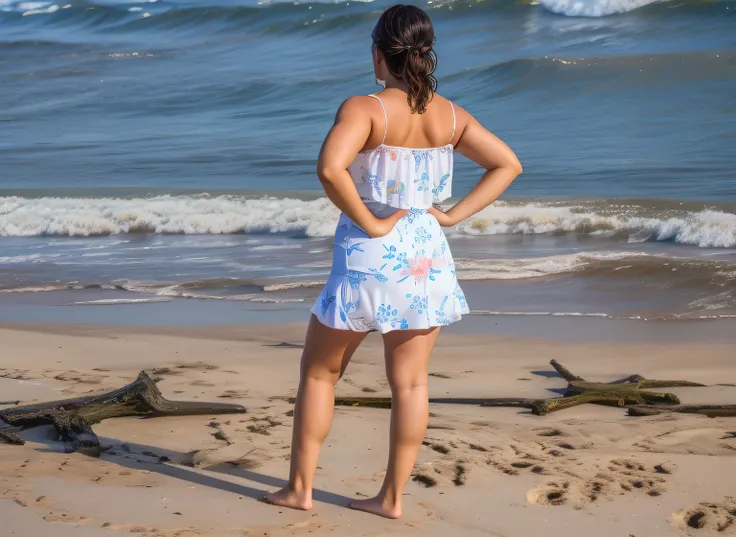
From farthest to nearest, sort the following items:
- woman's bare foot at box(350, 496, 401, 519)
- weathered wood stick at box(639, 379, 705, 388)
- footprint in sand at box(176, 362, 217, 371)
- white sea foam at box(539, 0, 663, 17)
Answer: white sea foam at box(539, 0, 663, 17) → footprint in sand at box(176, 362, 217, 371) → weathered wood stick at box(639, 379, 705, 388) → woman's bare foot at box(350, 496, 401, 519)

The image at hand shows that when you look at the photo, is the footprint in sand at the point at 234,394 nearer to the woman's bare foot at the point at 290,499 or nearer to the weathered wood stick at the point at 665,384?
the woman's bare foot at the point at 290,499

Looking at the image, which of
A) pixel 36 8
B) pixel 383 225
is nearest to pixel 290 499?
pixel 383 225

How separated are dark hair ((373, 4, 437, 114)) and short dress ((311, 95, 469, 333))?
0.19 m

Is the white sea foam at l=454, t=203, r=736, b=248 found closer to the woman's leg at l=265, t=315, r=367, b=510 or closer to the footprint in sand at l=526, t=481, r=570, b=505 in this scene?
the footprint in sand at l=526, t=481, r=570, b=505

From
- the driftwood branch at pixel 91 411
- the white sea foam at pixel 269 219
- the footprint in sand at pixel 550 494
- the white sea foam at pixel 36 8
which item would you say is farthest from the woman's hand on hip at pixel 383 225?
the white sea foam at pixel 36 8

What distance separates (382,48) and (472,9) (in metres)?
27.5

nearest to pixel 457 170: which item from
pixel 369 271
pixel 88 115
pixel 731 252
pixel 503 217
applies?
pixel 503 217

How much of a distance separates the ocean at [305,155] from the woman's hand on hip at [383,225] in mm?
3896

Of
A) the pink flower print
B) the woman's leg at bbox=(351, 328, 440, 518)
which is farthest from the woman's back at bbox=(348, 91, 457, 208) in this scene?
the woman's leg at bbox=(351, 328, 440, 518)

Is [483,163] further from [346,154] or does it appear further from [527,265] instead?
[527,265]

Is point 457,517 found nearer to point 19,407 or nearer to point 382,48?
point 382,48

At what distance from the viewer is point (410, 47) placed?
10.2 ft

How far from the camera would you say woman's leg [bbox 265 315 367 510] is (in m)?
3.35

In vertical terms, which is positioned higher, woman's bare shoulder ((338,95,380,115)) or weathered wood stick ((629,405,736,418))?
woman's bare shoulder ((338,95,380,115))
